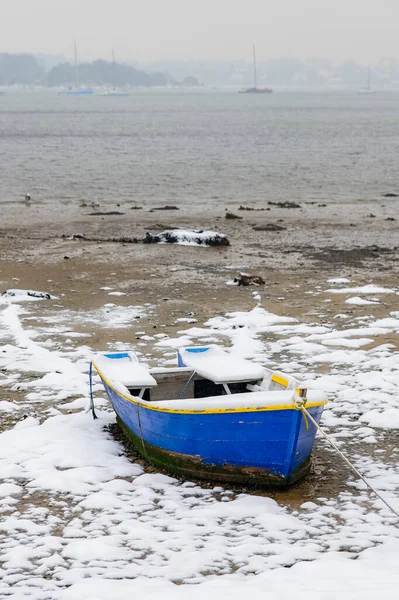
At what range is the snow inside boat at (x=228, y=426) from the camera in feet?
26.7

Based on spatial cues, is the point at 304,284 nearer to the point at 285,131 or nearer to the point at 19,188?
the point at 19,188

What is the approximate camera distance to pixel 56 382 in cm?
1188

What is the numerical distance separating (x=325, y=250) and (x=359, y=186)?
70.4 feet

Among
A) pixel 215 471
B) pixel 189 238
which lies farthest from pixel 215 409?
pixel 189 238

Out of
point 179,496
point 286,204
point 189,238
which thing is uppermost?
point 189,238

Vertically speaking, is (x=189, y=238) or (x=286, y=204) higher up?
(x=189, y=238)

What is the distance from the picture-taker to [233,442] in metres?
8.38

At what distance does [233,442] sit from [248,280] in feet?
32.5

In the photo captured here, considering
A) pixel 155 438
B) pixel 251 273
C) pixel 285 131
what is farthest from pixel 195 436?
pixel 285 131

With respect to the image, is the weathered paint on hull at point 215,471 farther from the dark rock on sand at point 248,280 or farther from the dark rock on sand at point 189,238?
the dark rock on sand at point 189,238

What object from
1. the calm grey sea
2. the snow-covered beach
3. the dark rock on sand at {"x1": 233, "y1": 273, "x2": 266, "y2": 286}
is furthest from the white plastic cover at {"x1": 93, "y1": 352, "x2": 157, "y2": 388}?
the calm grey sea

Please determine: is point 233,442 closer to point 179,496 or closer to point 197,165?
point 179,496

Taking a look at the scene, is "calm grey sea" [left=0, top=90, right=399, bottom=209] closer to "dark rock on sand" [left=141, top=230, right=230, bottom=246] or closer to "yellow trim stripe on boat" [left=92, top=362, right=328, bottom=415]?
"dark rock on sand" [left=141, top=230, right=230, bottom=246]

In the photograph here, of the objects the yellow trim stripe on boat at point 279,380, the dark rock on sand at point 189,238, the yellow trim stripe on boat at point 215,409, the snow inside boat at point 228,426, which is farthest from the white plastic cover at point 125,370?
the dark rock on sand at point 189,238
